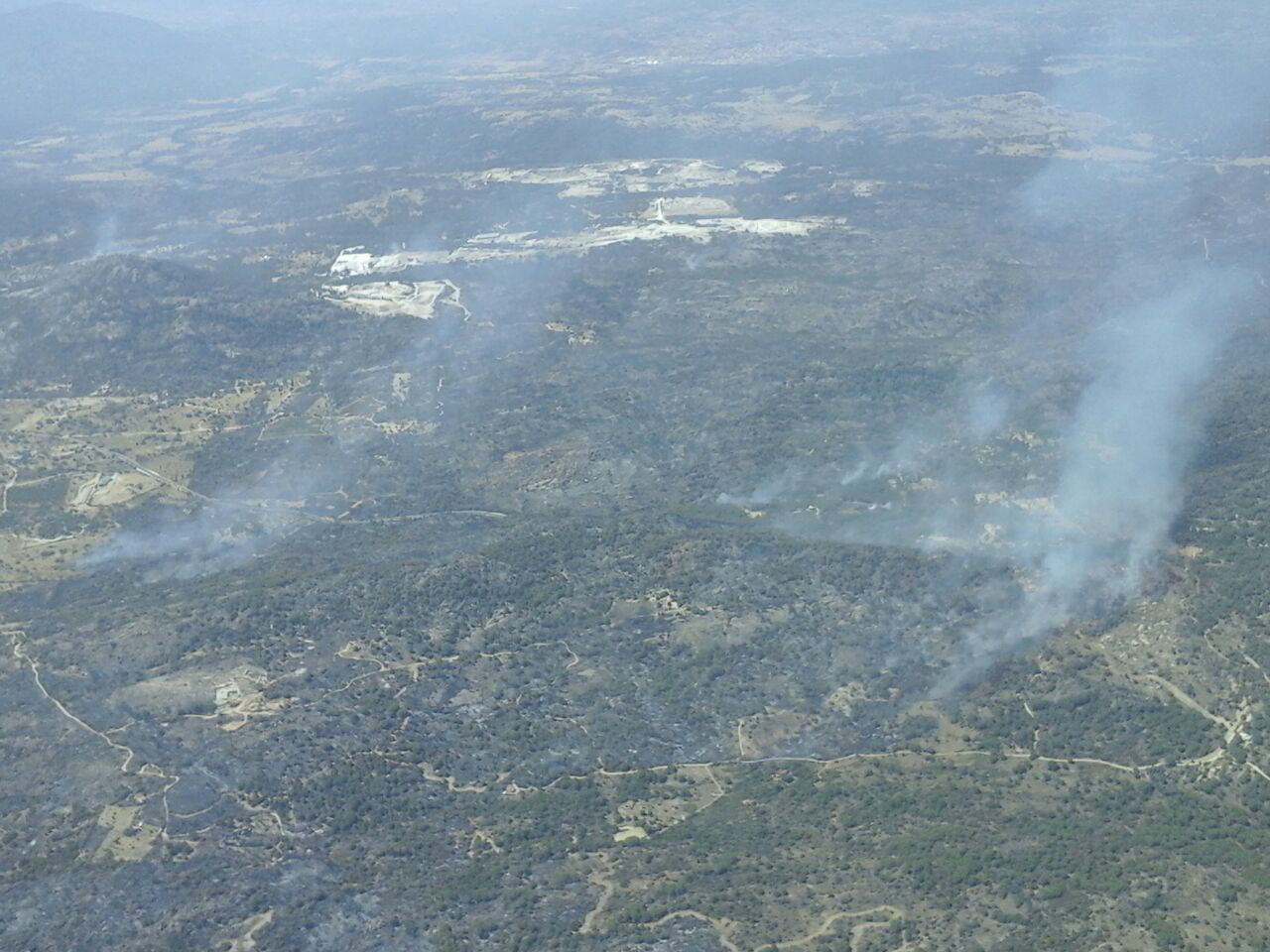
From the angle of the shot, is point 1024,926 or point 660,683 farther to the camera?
point 660,683

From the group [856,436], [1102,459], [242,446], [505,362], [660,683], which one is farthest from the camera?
[505,362]

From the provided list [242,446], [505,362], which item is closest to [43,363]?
[242,446]

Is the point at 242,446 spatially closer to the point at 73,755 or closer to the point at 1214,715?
the point at 73,755

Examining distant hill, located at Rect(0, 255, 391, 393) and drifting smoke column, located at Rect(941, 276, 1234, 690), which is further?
distant hill, located at Rect(0, 255, 391, 393)

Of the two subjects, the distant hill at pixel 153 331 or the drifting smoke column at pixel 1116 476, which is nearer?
the drifting smoke column at pixel 1116 476

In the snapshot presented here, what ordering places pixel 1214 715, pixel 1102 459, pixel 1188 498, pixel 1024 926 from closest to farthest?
1. pixel 1024 926
2. pixel 1214 715
3. pixel 1188 498
4. pixel 1102 459

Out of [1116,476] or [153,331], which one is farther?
[153,331]

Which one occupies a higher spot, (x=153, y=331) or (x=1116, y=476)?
(x=153, y=331)

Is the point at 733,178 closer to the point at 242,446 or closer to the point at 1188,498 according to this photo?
the point at 242,446

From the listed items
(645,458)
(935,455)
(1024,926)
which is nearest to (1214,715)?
(1024,926)
